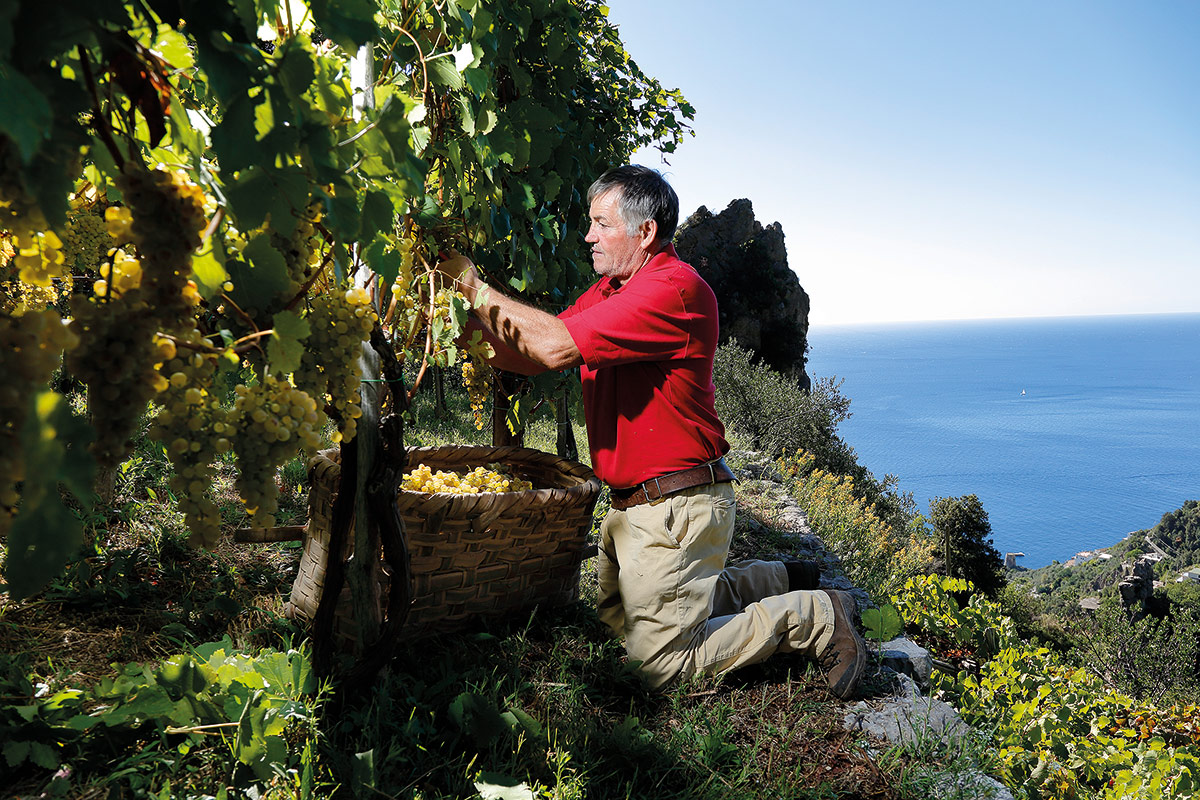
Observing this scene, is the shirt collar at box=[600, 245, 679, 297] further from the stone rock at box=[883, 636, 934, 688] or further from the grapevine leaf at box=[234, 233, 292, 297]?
the stone rock at box=[883, 636, 934, 688]

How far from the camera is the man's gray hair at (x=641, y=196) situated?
263 centimetres

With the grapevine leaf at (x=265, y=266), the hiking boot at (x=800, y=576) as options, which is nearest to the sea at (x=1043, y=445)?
the hiking boot at (x=800, y=576)

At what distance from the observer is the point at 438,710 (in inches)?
80.0

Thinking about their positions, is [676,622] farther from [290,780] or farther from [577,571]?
[290,780]

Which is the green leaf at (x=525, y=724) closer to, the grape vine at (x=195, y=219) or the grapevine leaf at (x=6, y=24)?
the grape vine at (x=195, y=219)

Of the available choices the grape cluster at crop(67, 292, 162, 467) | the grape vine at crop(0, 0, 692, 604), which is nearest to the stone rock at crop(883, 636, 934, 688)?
the grape vine at crop(0, 0, 692, 604)

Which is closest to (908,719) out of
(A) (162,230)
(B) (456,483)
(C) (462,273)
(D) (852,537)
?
(B) (456,483)

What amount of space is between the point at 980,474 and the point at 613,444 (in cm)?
10038

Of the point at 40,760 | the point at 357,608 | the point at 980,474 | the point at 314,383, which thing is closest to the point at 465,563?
the point at 357,608

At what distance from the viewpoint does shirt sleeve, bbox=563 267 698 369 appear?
2.32m

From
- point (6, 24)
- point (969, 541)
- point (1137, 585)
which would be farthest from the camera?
point (1137, 585)

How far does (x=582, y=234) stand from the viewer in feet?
13.1

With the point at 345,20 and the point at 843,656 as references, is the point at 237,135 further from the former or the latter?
the point at 843,656

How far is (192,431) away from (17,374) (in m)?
0.31
